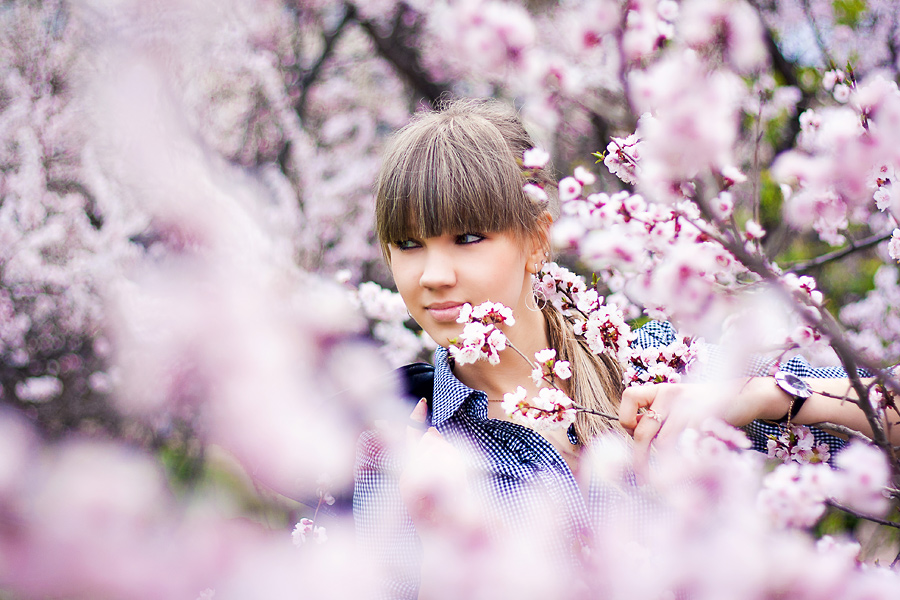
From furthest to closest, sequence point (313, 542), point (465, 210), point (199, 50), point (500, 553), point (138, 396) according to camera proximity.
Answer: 1. point (199, 50)
2. point (138, 396)
3. point (313, 542)
4. point (465, 210)
5. point (500, 553)

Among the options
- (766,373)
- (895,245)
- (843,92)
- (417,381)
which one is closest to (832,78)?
(843,92)

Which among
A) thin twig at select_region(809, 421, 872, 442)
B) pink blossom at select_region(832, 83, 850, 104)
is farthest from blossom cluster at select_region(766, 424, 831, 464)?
pink blossom at select_region(832, 83, 850, 104)

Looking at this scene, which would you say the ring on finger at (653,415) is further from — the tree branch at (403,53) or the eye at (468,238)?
the tree branch at (403,53)

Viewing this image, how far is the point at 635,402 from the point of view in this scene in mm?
948

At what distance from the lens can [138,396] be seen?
6.78 feet

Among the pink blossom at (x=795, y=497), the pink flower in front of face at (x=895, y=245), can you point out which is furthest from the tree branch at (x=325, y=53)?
the pink blossom at (x=795, y=497)

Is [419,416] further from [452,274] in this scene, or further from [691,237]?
[691,237]

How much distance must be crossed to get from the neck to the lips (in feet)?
0.78

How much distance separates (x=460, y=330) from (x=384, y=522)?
49 cm

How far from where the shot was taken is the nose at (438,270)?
3.88ft

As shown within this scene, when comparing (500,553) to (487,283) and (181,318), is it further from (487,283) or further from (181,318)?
(181,318)

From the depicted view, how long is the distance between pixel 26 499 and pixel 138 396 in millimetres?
1335

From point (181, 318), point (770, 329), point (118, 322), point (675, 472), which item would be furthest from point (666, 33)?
point (118, 322)

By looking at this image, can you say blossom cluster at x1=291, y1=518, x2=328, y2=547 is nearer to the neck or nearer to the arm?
the neck
